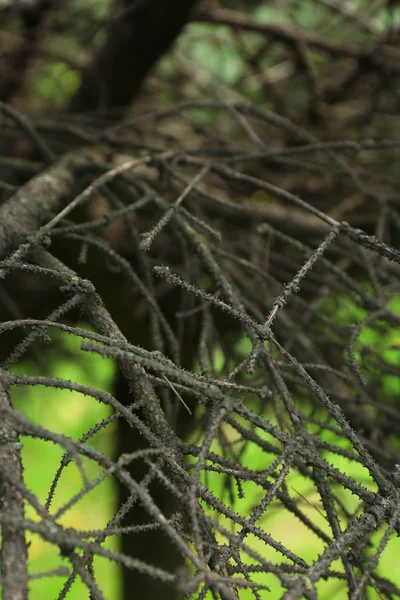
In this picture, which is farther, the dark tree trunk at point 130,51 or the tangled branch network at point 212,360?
the dark tree trunk at point 130,51

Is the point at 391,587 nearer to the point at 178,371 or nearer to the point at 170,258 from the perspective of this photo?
the point at 178,371

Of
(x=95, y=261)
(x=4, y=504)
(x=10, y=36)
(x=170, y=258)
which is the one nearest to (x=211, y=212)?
(x=170, y=258)

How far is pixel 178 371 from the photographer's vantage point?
0.62 m

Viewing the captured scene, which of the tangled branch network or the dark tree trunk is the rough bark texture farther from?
the dark tree trunk

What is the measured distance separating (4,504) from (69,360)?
1.75 m

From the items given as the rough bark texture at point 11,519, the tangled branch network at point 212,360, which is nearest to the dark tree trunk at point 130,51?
the tangled branch network at point 212,360

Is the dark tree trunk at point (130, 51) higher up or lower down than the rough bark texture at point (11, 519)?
higher up

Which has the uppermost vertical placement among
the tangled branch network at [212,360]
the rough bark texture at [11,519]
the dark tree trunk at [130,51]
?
the dark tree trunk at [130,51]

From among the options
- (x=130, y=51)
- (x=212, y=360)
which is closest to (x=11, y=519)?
(x=212, y=360)

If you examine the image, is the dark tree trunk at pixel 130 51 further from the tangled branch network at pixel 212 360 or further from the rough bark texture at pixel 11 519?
the rough bark texture at pixel 11 519

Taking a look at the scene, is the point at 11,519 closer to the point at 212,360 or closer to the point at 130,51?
the point at 212,360

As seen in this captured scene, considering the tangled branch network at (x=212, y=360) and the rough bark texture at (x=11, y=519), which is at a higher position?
the tangled branch network at (x=212, y=360)

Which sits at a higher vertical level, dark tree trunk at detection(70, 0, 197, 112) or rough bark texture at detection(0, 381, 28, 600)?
dark tree trunk at detection(70, 0, 197, 112)

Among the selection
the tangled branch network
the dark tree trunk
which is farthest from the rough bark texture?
the dark tree trunk
